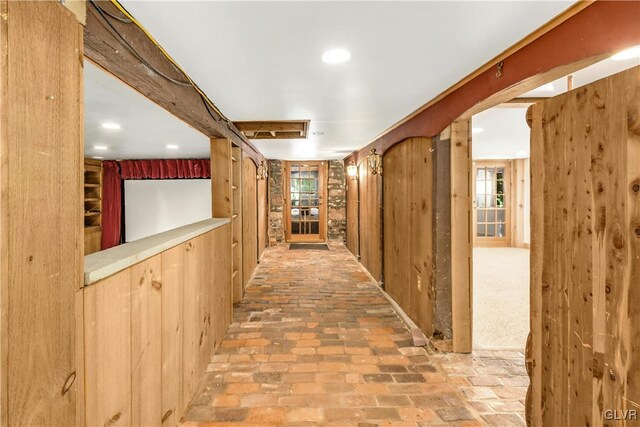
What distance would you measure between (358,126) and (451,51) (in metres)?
1.92

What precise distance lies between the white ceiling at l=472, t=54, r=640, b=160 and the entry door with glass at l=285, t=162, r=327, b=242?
3.46 meters

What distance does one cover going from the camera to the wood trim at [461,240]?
2.39m

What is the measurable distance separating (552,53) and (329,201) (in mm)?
6130

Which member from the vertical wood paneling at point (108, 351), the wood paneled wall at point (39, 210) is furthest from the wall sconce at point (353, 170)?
the wood paneled wall at point (39, 210)

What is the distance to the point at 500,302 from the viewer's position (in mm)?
3557

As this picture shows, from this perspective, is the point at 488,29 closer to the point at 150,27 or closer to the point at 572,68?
the point at 572,68

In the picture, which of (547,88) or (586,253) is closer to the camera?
(586,253)

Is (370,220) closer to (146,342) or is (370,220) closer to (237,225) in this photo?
(237,225)

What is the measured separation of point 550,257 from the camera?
56.2 inches

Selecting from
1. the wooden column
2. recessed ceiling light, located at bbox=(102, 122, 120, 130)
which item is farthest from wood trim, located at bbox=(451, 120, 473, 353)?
recessed ceiling light, located at bbox=(102, 122, 120, 130)

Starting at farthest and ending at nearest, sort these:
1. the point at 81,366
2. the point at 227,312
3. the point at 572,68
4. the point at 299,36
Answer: the point at 227,312, the point at 299,36, the point at 572,68, the point at 81,366

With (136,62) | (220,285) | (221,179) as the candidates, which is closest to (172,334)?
(220,285)

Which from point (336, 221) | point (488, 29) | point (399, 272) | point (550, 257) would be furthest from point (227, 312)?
point (336, 221)

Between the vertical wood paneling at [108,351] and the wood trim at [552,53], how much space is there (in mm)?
2037
